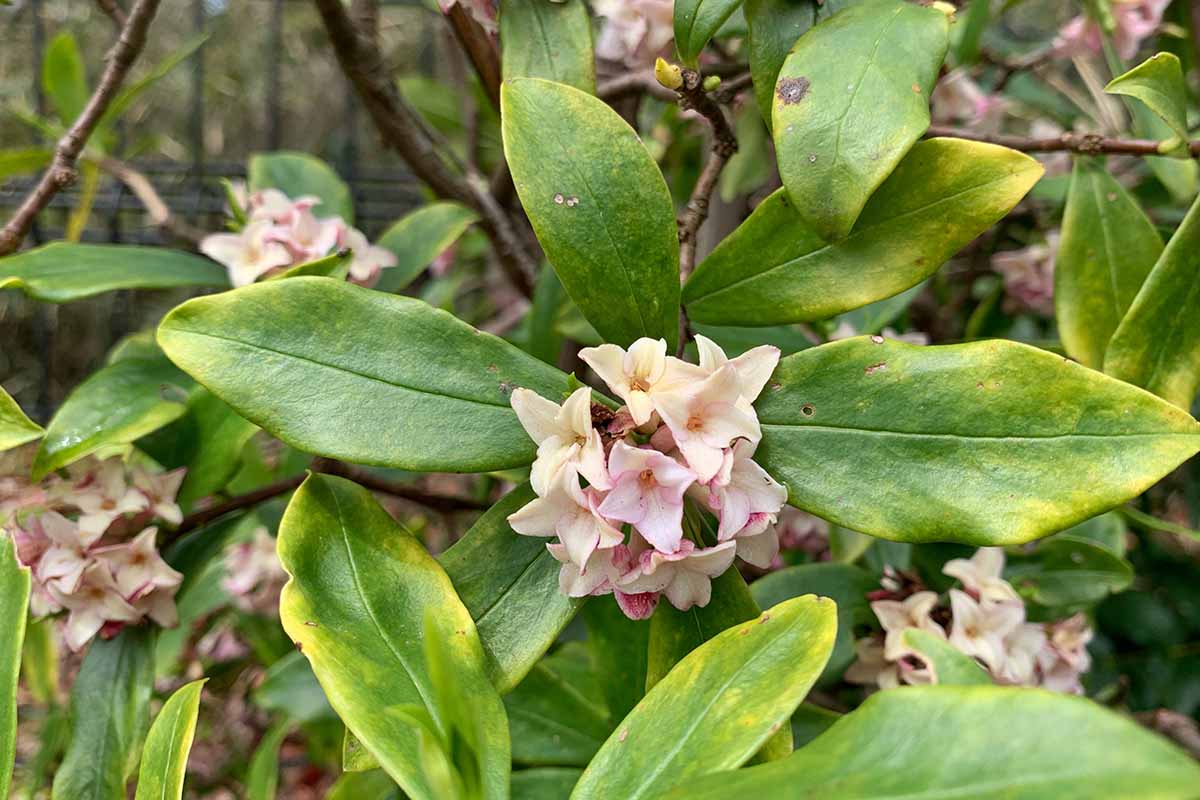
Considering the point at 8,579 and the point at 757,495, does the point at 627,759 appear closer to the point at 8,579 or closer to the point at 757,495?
the point at 757,495

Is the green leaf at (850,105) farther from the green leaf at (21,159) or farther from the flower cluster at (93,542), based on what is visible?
the green leaf at (21,159)

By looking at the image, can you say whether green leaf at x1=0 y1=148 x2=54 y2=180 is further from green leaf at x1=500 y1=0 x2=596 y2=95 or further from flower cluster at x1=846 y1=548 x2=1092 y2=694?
flower cluster at x1=846 y1=548 x2=1092 y2=694

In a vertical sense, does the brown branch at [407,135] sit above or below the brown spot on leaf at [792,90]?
below

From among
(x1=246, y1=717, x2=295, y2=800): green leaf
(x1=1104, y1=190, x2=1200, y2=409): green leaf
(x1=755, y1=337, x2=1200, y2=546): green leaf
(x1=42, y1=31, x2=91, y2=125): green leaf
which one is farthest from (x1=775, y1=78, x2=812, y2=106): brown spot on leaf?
(x1=42, y1=31, x2=91, y2=125): green leaf

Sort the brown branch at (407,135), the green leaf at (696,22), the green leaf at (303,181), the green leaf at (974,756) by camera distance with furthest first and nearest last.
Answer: the green leaf at (303,181)
the brown branch at (407,135)
the green leaf at (696,22)
the green leaf at (974,756)

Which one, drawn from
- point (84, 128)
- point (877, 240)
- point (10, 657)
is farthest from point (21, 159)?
point (877, 240)

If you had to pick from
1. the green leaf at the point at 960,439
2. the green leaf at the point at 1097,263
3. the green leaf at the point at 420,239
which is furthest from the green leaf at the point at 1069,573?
the green leaf at the point at 420,239

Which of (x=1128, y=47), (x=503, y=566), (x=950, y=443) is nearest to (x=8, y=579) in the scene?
(x=503, y=566)
